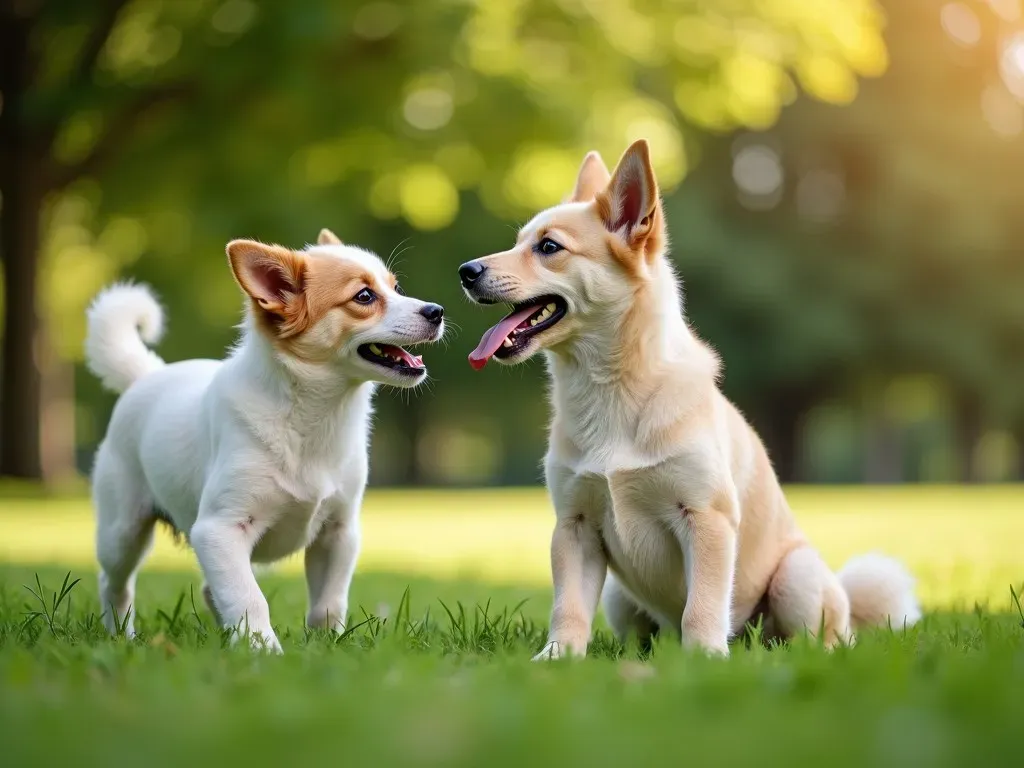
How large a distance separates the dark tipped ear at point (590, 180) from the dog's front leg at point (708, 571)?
1.58m

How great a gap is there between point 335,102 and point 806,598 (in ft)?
37.3

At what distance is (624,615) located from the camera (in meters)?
5.07

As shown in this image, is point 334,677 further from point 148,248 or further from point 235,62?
point 148,248

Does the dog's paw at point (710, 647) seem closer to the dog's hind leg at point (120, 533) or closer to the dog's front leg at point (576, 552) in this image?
the dog's front leg at point (576, 552)

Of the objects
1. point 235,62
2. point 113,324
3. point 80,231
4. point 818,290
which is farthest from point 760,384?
point 113,324

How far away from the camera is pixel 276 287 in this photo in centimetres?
503

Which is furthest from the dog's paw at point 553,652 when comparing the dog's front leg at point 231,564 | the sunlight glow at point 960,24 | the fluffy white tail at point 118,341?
the sunlight glow at point 960,24

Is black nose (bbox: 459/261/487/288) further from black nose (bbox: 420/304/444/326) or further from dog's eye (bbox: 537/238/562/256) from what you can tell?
black nose (bbox: 420/304/444/326)

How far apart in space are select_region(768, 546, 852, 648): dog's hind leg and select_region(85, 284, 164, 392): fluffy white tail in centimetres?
323

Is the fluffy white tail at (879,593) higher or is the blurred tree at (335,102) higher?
the blurred tree at (335,102)

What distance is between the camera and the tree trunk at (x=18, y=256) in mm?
15766

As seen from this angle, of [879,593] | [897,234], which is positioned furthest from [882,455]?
[879,593]

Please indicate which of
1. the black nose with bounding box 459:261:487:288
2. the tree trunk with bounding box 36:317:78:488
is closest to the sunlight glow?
the tree trunk with bounding box 36:317:78:488

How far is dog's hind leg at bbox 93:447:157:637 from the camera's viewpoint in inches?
213
